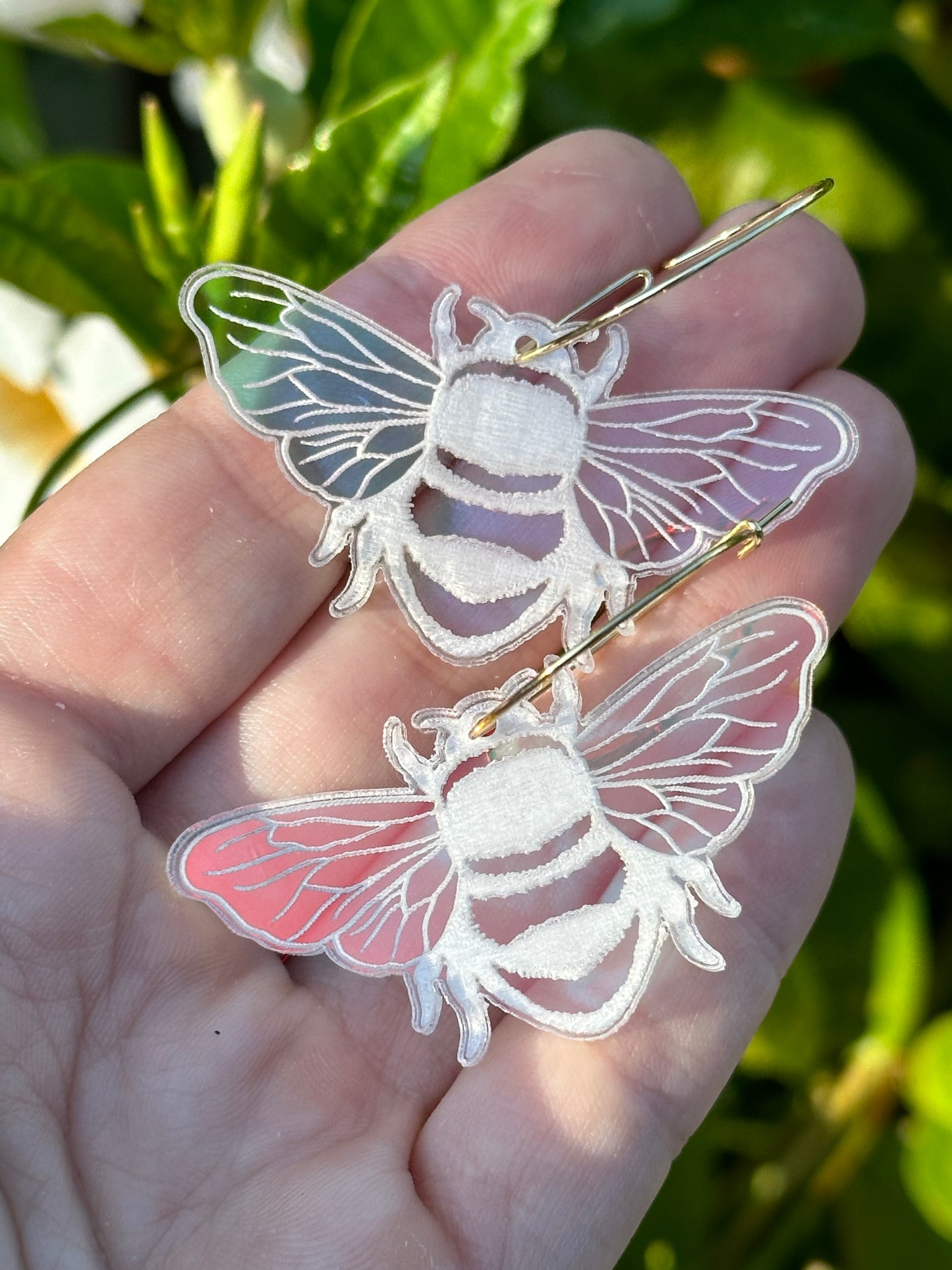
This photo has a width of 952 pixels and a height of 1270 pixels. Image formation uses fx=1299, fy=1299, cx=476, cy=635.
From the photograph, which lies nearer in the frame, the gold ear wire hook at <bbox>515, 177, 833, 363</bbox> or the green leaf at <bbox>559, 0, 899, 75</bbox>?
the gold ear wire hook at <bbox>515, 177, 833, 363</bbox>

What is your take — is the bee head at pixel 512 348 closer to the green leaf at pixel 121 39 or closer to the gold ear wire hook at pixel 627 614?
the gold ear wire hook at pixel 627 614

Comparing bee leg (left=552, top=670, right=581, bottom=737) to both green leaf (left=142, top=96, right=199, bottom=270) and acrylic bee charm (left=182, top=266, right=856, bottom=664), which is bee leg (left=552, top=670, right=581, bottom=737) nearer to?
acrylic bee charm (left=182, top=266, right=856, bottom=664)

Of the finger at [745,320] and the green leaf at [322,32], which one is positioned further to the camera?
the green leaf at [322,32]

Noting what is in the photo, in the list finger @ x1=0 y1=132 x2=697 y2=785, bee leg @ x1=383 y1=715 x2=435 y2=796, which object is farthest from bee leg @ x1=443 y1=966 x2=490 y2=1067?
finger @ x1=0 y1=132 x2=697 y2=785

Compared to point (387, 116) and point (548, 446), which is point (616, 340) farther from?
point (387, 116)

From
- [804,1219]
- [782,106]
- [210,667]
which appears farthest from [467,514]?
[804,1219]

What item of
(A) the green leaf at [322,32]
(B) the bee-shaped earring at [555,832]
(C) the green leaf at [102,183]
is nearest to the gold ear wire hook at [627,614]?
(B) the bee-shaped earring at [555,832]
